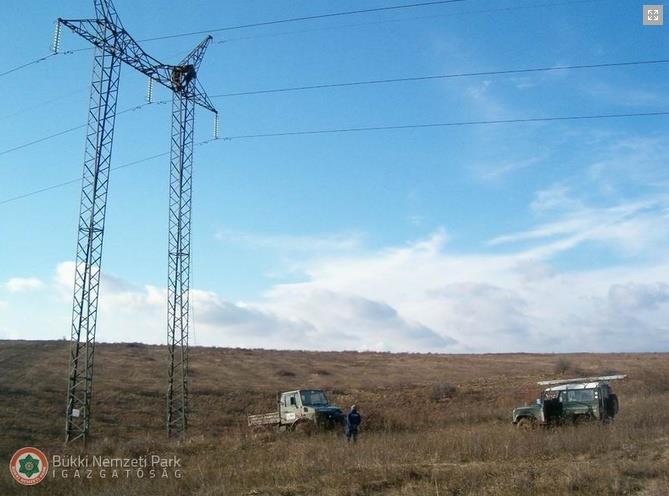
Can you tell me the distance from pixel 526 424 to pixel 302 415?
358 inches

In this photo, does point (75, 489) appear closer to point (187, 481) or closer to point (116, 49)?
point (187, 481)

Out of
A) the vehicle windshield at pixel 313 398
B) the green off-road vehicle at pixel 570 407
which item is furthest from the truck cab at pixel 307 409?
the green off-road vehicle at pixel 570 407

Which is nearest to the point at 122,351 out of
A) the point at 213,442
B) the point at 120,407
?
the point at 120,407

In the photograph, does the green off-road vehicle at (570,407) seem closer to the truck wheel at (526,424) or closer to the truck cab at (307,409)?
the truck wheel at (526,424)

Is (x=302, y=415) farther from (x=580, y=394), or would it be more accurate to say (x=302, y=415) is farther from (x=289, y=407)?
(x=580, y=394)

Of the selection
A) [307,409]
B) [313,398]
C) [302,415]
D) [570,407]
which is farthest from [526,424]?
[313,398]

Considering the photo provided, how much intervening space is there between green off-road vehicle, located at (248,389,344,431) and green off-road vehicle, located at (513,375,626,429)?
758 centimetres

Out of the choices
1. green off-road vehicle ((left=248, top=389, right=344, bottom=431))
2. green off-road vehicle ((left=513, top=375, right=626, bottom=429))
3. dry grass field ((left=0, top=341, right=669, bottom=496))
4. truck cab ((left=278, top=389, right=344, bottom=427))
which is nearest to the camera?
dry grass field ((left=0, top=341, right=669, bottom=496))

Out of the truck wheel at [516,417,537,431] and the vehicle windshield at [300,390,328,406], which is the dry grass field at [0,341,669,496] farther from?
the vehicle windshield at [300,390,328,406]

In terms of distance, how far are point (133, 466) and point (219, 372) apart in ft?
129

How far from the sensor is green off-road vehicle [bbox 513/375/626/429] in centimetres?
2438

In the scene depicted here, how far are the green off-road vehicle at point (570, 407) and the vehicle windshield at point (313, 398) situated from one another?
8447 millimetres

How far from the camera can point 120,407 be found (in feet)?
126

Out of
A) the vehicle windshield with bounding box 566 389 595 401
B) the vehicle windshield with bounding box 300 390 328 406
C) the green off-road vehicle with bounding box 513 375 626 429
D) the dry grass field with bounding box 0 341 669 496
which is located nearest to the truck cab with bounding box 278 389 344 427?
the vehicle windshield with bounding box 300 390 328 406
